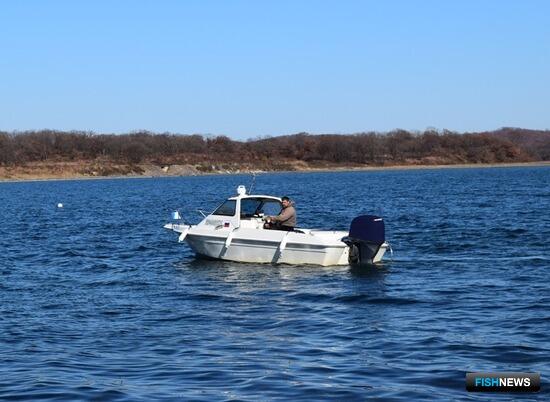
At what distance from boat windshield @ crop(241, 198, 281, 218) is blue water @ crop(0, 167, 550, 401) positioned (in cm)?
181

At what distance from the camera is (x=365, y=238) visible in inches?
965

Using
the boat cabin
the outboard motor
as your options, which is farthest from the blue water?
the boat cabin

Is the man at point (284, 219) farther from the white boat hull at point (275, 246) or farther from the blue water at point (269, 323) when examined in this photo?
the blue water at point (269, 323)

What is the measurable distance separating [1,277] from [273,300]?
343 inches

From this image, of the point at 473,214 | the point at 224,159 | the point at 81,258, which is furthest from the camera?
the point at 224,159

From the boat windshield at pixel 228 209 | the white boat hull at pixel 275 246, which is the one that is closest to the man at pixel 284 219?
the white boat hull at pixel 275 246

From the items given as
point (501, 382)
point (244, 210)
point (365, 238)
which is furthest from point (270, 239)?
point (501, 382)

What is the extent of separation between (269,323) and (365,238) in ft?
25.7

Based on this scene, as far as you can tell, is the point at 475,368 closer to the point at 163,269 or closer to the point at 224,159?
the point at 163,269

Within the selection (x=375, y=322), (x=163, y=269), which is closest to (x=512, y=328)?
(x=375, y=322)

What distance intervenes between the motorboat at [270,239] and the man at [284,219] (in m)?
0.26

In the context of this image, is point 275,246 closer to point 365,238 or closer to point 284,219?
point 284,219

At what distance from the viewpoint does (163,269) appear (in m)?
26.3

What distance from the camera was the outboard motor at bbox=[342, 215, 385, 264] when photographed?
2438 cm
